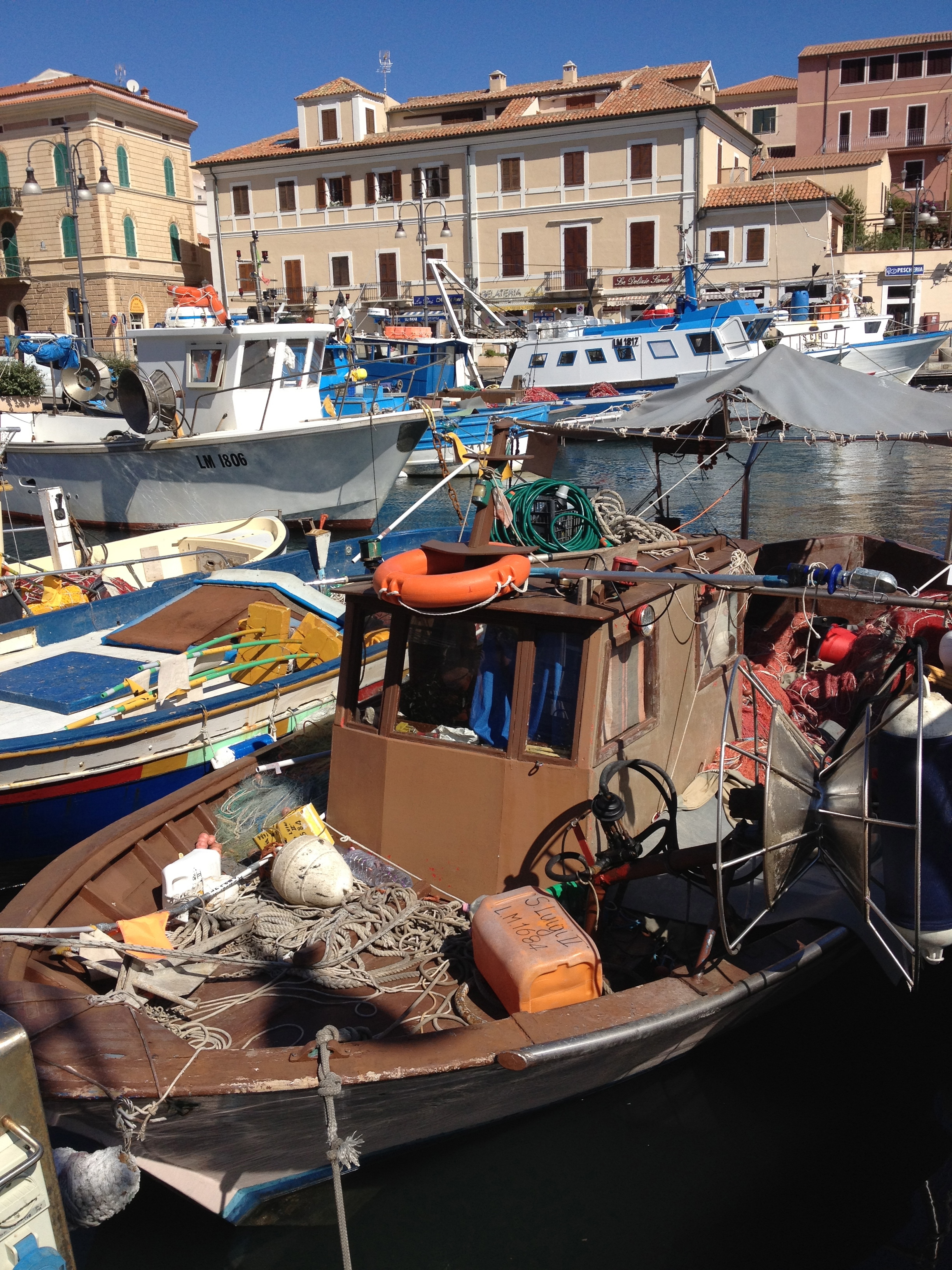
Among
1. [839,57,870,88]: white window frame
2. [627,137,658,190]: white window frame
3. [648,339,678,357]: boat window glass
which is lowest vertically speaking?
[648,339,678,357]: boat window glass

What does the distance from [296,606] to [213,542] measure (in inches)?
143

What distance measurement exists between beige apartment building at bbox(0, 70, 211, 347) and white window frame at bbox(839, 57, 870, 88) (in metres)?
35.2

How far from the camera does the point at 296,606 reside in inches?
390

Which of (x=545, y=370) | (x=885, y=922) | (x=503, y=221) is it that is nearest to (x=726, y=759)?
(x=885, y=922)

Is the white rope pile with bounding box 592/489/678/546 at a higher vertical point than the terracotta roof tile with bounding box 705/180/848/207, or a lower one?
lower

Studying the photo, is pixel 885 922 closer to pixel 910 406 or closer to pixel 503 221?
pixel 910 406

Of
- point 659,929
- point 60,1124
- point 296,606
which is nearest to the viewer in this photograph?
point 60,1124

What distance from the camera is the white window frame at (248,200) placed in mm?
49250

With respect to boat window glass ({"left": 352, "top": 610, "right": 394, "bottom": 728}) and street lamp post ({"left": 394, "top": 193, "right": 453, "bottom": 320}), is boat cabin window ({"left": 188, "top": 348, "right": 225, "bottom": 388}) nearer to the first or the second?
boat window glass ({"left": 352, "top": 610, "right": 394, "bottom": 728})

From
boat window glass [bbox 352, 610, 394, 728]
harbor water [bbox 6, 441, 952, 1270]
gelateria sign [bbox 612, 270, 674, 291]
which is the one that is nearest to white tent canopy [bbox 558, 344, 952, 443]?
boat window glass [bbox 352, 610, 394, 728]

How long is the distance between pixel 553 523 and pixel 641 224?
41.1 m

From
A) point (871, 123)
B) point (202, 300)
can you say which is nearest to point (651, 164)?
point (871, 123)

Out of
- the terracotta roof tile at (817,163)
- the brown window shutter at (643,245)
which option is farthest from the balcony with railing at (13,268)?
the terracotta roof tile at (817,163)

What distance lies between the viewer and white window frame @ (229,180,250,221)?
4925 centimetres
